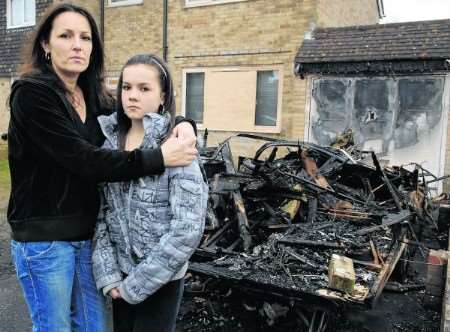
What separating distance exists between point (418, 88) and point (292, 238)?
645 cm

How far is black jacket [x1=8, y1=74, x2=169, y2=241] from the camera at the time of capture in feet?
5.22

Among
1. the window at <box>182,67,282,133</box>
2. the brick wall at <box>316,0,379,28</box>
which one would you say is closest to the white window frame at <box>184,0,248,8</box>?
the window at <box>182,67,282,133</box>

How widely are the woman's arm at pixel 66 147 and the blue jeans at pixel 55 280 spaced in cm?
36

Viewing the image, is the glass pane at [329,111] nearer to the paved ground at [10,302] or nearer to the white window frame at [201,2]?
the white window frame at [201,2]

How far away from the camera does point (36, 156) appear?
1646mm

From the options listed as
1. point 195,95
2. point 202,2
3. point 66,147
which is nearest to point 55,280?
point 66,147

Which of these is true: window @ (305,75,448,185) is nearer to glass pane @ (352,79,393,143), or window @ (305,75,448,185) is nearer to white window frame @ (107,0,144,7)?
glass pane @ (352,79,393,143)

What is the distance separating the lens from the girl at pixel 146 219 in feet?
5.35

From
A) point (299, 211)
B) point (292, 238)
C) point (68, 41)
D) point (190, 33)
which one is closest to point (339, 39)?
point (190, 33)

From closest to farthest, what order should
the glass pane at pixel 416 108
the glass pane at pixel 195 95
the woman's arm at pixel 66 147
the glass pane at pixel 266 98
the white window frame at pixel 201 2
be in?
the woman's arm at pixel 66 147 → the glass pane at pixel 416 108 → the glass pane at pixel 266 98 → the white window frame at pixel 201 2 → the glass pane at pixel 195 95

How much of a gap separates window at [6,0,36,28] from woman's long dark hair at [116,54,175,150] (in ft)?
48.0

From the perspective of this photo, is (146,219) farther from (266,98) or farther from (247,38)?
(247,38)

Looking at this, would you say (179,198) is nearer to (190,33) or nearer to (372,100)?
(372,100)

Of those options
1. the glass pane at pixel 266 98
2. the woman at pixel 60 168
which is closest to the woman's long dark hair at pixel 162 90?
the woman at pixel 60 168
